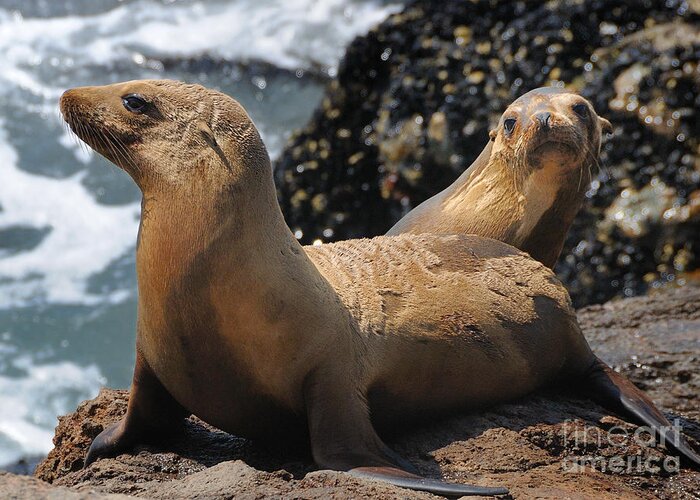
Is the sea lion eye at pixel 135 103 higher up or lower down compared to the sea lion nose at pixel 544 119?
lower down

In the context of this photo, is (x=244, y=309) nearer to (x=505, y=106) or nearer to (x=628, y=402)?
(x=628, y=402)

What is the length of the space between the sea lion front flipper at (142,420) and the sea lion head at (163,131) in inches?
35.2

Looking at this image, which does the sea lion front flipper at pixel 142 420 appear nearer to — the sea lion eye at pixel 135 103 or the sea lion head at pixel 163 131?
the sea lion head at pixel 163 131

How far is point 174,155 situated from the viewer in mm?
4688

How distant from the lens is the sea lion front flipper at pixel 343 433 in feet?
14.9

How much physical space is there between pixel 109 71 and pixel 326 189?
8.38 m

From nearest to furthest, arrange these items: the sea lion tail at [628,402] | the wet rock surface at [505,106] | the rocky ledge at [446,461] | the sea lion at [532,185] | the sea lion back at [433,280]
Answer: the rocky ledge at [446,461]
the sea lion back at [433,280]
the sea lion tail at [628,402]
the sea lion at [532,185]
the wet rock surface at [505,106]

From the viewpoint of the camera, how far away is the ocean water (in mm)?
13656

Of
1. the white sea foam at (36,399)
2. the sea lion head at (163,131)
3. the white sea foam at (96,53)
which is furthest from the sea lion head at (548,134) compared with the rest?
the white sea foam at (96,53)

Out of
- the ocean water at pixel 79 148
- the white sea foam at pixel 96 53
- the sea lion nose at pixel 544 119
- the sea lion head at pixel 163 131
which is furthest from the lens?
the white sea foam at pixel 96 53

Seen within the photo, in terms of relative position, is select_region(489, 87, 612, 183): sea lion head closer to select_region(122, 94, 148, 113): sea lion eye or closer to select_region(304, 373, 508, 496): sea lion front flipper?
select_region(304, 373, 508, 496): sea lion front flipper

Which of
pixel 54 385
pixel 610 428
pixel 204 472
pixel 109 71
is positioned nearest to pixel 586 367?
pixel 610 428

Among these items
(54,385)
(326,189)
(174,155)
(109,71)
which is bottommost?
(174,155)

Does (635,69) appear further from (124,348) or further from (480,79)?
(124,348)
